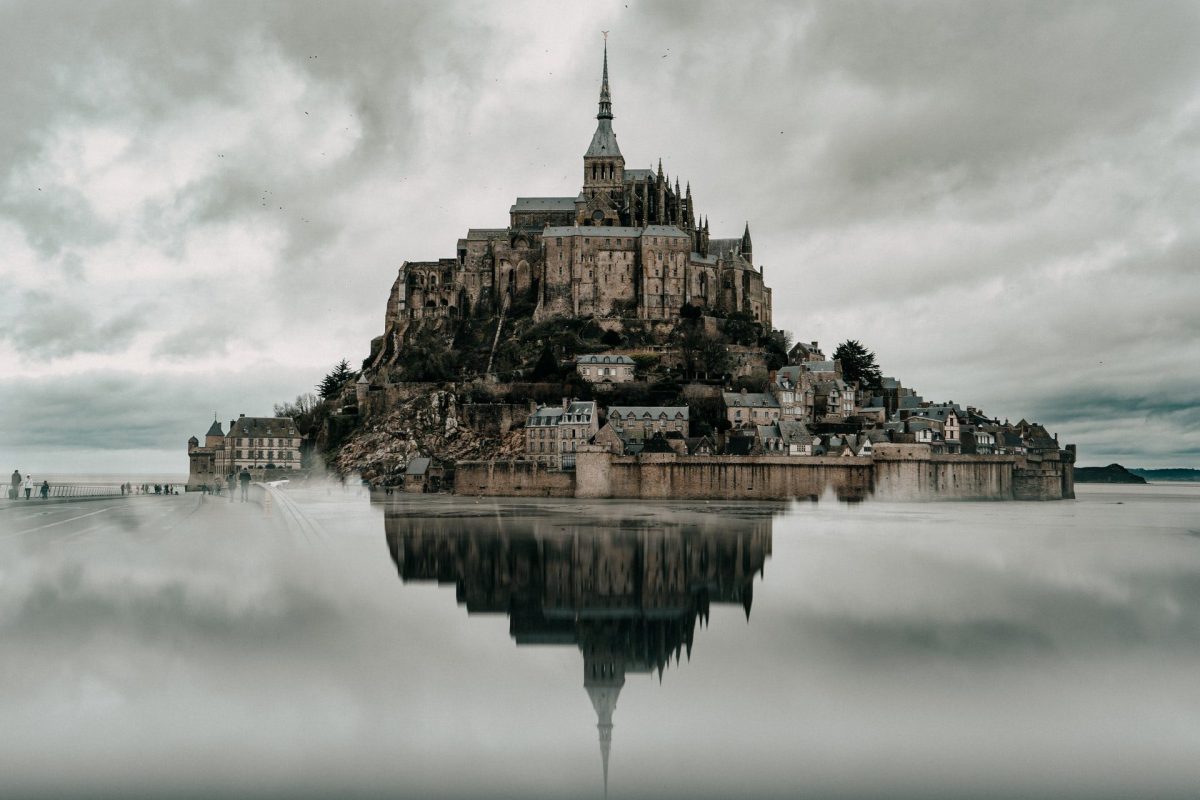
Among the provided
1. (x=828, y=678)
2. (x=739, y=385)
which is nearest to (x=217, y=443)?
(x=739, y=385)

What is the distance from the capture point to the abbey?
64.1 meters

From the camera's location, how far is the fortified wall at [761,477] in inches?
1895

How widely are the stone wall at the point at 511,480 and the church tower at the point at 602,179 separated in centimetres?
2237

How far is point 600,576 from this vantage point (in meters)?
20.4

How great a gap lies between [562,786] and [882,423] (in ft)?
159

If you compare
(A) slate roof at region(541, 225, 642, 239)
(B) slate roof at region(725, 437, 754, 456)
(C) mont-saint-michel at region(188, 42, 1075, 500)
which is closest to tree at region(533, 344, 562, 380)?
(C) mont-saint-michel at region(188, 42, 1075, 500)

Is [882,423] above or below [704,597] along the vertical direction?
above

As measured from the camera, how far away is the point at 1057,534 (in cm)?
3222

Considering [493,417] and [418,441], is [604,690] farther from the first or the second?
[418,441]

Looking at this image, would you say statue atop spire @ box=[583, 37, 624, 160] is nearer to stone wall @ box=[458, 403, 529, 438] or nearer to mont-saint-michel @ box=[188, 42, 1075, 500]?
mont-saint-michel @ box=[188, 42, 1075, 500]

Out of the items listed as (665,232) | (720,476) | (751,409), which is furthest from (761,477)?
(665,232)

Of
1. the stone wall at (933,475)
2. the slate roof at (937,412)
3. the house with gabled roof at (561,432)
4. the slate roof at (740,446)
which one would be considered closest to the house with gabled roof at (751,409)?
the slate roof at (740,446)

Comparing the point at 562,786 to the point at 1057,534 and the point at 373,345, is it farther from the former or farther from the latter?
the point at 373,345

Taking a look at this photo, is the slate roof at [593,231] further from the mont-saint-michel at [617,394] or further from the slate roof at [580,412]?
the slate roof at [580,412]
